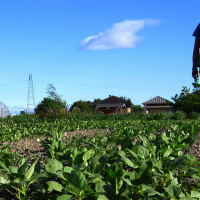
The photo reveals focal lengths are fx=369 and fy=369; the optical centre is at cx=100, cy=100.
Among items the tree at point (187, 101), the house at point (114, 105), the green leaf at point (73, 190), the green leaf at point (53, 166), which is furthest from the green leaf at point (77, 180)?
the house at point (114, 105)

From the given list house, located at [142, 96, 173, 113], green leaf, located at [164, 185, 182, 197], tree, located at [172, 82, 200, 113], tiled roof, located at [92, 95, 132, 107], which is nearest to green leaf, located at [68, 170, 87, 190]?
green leaf, located at [164, 185, 182, 197]

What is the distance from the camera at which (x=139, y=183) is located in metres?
2.83

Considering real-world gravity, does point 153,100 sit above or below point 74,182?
above

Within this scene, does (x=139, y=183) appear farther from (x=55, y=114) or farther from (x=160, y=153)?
(x=55, y=114)

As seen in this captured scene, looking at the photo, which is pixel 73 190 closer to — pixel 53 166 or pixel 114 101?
pixel 53 166

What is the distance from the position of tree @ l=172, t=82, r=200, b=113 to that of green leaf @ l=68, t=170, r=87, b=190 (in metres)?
34.5

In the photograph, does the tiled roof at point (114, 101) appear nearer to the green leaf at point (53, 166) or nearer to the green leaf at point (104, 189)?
the green leaf at point (53, 166)

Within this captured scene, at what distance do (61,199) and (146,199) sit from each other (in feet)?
2.01

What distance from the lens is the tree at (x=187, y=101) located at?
3744 centimetres

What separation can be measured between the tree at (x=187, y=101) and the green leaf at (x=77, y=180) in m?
34.5

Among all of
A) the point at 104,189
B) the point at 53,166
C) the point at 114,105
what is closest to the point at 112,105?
the point at 114,105

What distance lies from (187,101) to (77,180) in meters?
37.2

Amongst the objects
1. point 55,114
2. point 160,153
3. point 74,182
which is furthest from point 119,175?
point 55,114

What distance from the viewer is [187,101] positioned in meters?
38.5
